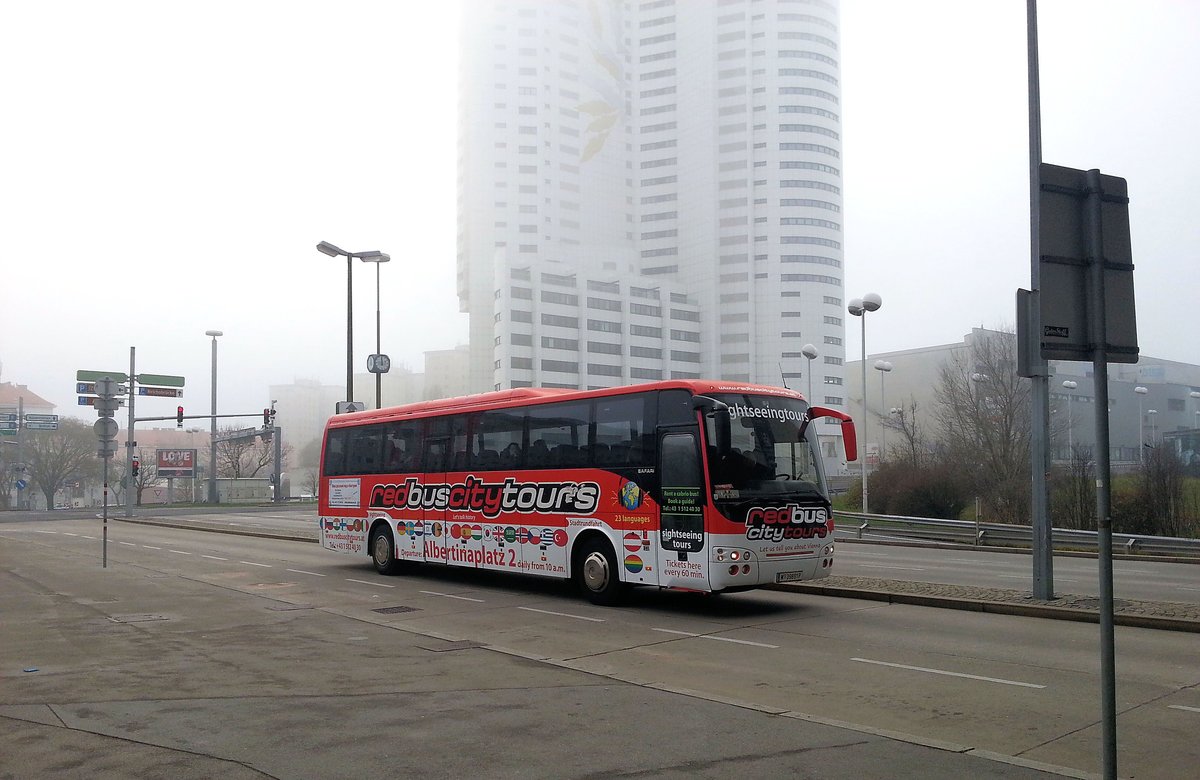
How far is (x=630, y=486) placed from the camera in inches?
550

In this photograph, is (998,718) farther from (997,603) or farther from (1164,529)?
(1164,529)

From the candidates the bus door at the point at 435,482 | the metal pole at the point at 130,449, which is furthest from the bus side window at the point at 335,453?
the metal pole at the point at 130,449

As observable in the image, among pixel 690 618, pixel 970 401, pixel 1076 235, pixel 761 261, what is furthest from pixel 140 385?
pixel 761 261

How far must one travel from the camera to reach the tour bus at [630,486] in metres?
13.0

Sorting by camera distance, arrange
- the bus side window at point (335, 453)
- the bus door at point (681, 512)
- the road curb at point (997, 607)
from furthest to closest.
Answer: the bus side window at point (335, 453)
the bus door at point (681, 512)
the road curb at point (997, 607)

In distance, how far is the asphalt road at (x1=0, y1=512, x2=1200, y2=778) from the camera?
6.55m

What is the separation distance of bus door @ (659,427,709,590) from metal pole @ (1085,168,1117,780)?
8120 millimetres

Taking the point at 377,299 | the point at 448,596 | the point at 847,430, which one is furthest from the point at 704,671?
the point at 377,299

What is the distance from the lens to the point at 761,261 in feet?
392

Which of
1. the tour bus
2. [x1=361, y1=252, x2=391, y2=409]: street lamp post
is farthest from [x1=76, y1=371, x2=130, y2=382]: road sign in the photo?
the tour bus

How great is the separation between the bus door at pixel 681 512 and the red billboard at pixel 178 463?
78.9 m

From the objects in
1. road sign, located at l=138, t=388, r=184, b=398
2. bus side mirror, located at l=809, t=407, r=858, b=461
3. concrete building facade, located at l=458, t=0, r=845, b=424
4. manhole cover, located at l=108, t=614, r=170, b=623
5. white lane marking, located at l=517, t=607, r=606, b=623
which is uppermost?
concrete building facade, located at l=458, t=0, r=845, b=424

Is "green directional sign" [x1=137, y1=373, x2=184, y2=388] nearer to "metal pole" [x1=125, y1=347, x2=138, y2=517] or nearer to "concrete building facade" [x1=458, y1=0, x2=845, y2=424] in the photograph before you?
"metal pole" [x1=125, y1=347, x2=138, y2=517]

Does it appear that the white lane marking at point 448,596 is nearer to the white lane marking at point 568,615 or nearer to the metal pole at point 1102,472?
the white lane marking at point 568,615
